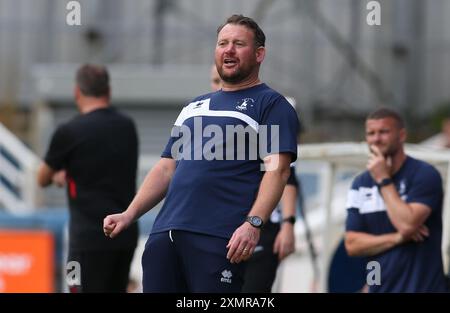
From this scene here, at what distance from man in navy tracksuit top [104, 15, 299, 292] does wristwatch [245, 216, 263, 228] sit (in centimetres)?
4

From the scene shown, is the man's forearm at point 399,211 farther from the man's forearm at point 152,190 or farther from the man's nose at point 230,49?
the man's nose at point 230,49

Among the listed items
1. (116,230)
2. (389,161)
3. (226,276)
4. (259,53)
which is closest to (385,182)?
(389,161)

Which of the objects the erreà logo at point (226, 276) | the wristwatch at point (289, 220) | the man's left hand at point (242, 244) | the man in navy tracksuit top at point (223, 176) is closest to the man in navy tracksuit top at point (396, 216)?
the wristwatch at point (289, 220)

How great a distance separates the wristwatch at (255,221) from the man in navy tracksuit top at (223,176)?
0.04 meters

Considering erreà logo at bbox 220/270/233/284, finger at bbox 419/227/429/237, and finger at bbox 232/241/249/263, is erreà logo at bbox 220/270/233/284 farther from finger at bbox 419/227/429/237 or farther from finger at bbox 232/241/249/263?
finger at bbox 419/227/429/237

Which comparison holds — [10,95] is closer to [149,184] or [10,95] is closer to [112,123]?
[112,123]

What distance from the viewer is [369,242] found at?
7164 millimetres

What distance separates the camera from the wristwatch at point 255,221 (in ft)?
17.3

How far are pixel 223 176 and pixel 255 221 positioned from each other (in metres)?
0.31

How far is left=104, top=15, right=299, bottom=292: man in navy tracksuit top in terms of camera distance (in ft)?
17.8

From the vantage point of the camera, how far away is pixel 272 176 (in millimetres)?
5402

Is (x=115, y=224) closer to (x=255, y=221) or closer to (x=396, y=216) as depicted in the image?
(x=255, y=221)

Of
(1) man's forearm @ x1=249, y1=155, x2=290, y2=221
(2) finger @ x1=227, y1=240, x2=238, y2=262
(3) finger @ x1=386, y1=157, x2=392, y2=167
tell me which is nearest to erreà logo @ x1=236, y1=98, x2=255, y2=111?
(1) man's forearm @ x1=249, y1=155, x2=290, y2=221
